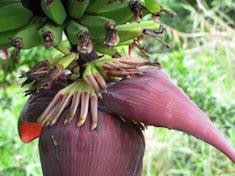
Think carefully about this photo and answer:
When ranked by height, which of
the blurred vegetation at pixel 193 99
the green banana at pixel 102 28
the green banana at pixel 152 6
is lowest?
the blurred vegetation at pixel 193 99

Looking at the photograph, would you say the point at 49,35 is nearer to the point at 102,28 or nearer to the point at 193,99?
the point at 102,28

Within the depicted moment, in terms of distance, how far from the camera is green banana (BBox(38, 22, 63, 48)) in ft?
1.74

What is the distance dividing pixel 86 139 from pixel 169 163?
194cm

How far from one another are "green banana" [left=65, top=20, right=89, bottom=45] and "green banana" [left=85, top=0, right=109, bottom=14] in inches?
0.9

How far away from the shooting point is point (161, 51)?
4512mm

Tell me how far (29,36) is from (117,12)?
0.10 meters

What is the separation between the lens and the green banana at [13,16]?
57 cm

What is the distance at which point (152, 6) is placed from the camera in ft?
1.72

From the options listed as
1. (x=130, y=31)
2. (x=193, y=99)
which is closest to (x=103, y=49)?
(x=130, y=31)

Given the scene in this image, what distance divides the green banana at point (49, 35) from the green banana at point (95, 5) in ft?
0.15

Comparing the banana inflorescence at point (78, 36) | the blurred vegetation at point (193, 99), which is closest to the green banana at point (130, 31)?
the banana inflorescence at point (78, 36)

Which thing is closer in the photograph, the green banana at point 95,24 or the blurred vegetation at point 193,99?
the green banana at point 95,24

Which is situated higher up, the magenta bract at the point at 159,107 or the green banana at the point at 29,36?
the green banana at the point at 29,36

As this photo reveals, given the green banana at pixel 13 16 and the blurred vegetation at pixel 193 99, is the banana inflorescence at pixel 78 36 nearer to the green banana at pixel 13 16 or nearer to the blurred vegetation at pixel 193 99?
the green banana at pixel 13 16
